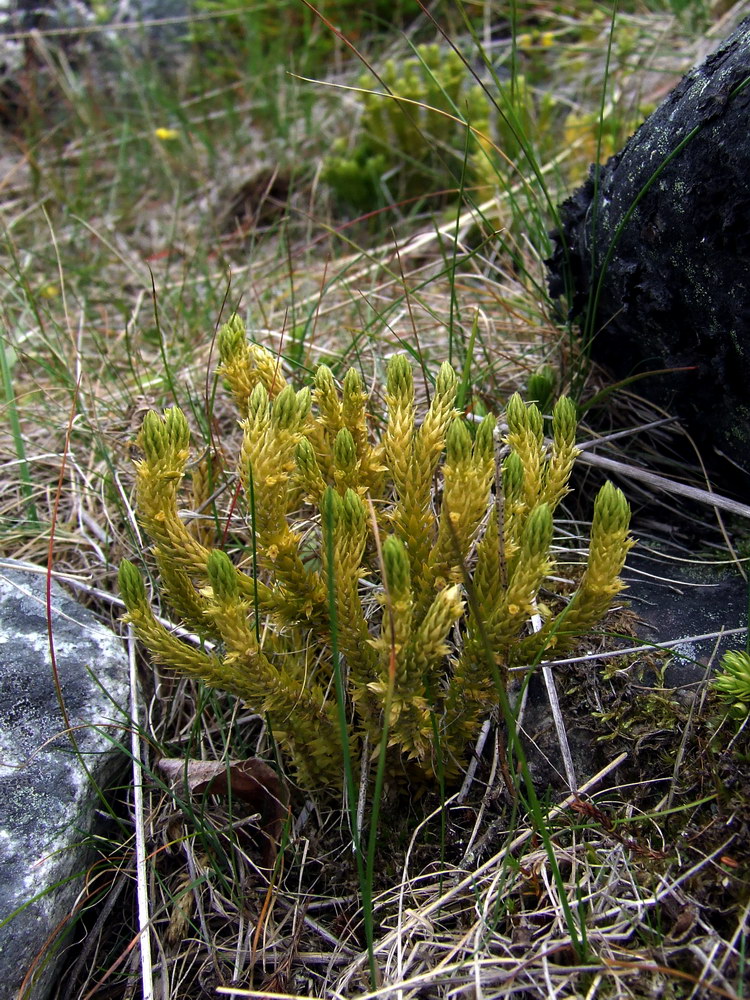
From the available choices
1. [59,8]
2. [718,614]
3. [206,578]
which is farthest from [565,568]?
[59,8]

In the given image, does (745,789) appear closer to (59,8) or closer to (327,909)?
(327,909)

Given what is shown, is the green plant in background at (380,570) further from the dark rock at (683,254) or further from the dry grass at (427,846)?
the dark rock at (683,254)

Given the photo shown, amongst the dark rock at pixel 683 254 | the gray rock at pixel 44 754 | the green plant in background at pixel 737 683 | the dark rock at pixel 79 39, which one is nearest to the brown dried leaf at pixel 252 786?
the gray rock at pixel 44 754

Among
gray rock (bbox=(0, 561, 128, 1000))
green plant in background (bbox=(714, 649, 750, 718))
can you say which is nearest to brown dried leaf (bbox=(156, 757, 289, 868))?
gray rock (bbox=(0, 561, 128, 1000))

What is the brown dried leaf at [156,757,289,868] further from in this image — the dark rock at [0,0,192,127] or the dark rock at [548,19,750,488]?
the dark rock at [0,0,192,127]

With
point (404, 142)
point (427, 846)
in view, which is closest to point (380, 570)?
point (427, 846)
